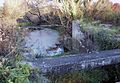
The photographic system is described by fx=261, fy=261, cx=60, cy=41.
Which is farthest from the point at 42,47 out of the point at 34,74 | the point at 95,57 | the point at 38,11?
the point at 34,74

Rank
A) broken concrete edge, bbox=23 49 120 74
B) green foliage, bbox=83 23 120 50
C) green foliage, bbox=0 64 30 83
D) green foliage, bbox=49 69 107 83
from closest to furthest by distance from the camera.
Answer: green foliage, bbox=0 64 30 83 → broken concrete edge, bbox=23 49 120 74 → green foliage, bbox=49 69 107 83 → green foliage, bbox=83 23 120 50

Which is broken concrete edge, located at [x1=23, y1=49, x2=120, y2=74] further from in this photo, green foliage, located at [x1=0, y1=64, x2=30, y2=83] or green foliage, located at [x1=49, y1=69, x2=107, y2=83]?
green foliage, located at [x1=0, y1=64, x2=30, y2=83]

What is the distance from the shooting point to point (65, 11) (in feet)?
38.2

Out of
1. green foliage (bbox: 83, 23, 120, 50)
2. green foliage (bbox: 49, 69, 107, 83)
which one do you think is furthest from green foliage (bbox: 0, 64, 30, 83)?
green foliage (bbox: 83, 23, 120, 50)

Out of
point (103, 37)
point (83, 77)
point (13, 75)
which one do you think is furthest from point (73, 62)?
point (103, 37)

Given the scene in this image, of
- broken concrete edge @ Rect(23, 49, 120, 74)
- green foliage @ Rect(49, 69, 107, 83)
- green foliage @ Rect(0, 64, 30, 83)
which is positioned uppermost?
green foliage @ Rect(0, 64, 30, 83)

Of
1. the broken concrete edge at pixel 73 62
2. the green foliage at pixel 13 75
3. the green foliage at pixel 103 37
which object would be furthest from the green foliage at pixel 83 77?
the green foliage at pixel 13 75

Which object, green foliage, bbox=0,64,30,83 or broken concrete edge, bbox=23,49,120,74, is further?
broken concrete edge, bbox=23,49,120,74

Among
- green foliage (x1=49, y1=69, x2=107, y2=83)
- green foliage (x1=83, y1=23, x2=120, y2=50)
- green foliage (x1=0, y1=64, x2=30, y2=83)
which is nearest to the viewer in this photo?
green foliage (x1=0, y1=64, x2=30, y2=83)

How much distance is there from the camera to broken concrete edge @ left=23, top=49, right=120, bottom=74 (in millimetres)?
6652

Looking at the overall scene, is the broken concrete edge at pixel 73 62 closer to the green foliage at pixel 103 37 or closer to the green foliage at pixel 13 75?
the green foliage at pixel 13 75

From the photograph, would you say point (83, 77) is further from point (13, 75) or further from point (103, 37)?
point (13, 75)

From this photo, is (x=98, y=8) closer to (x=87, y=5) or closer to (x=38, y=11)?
(x=87, y=5)

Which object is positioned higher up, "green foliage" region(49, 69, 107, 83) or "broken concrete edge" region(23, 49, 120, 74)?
"broken concrete edge" region(23, 49, 120, 74)
